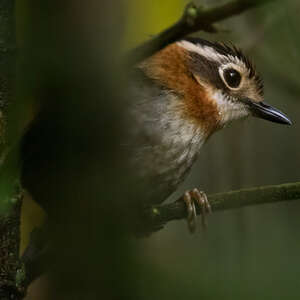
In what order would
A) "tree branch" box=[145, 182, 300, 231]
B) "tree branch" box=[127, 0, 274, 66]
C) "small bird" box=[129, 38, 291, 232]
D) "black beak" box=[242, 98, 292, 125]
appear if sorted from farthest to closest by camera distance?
"black beak" box=[242, 98, 292, 125] → "small bird" box=[129, 38, 291, 232] → "tree branch" box=[145, 182, 300, 231] → "tree branch" box=[127, 0, 274, 66]

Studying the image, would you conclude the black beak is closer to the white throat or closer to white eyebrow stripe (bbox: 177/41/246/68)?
the white throat

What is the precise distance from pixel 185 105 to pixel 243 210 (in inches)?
25.5

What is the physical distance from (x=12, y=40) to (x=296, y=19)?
1.41 meters

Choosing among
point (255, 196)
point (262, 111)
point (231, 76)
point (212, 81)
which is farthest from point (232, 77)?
point (255, 196)

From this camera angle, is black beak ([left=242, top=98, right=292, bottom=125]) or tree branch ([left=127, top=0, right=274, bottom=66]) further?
black beak ([left=242, top=98, right=292, bottom=125])

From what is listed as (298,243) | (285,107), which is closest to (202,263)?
(298,243)

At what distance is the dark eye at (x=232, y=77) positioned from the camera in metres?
3.71

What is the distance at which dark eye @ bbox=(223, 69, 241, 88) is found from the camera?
371cm

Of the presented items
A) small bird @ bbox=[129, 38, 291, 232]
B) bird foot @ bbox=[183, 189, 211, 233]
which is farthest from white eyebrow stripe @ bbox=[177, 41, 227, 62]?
bird foot @ bbox=[183, 189, 211, 233]

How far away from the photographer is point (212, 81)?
12.0 ft

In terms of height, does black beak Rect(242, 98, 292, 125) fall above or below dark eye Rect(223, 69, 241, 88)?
below

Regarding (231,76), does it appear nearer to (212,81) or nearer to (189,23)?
(212,81)

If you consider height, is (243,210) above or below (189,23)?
below

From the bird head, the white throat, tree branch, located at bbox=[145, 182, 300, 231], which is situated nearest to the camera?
tree branch, located at bbox=[145, 182, 300, 231]
